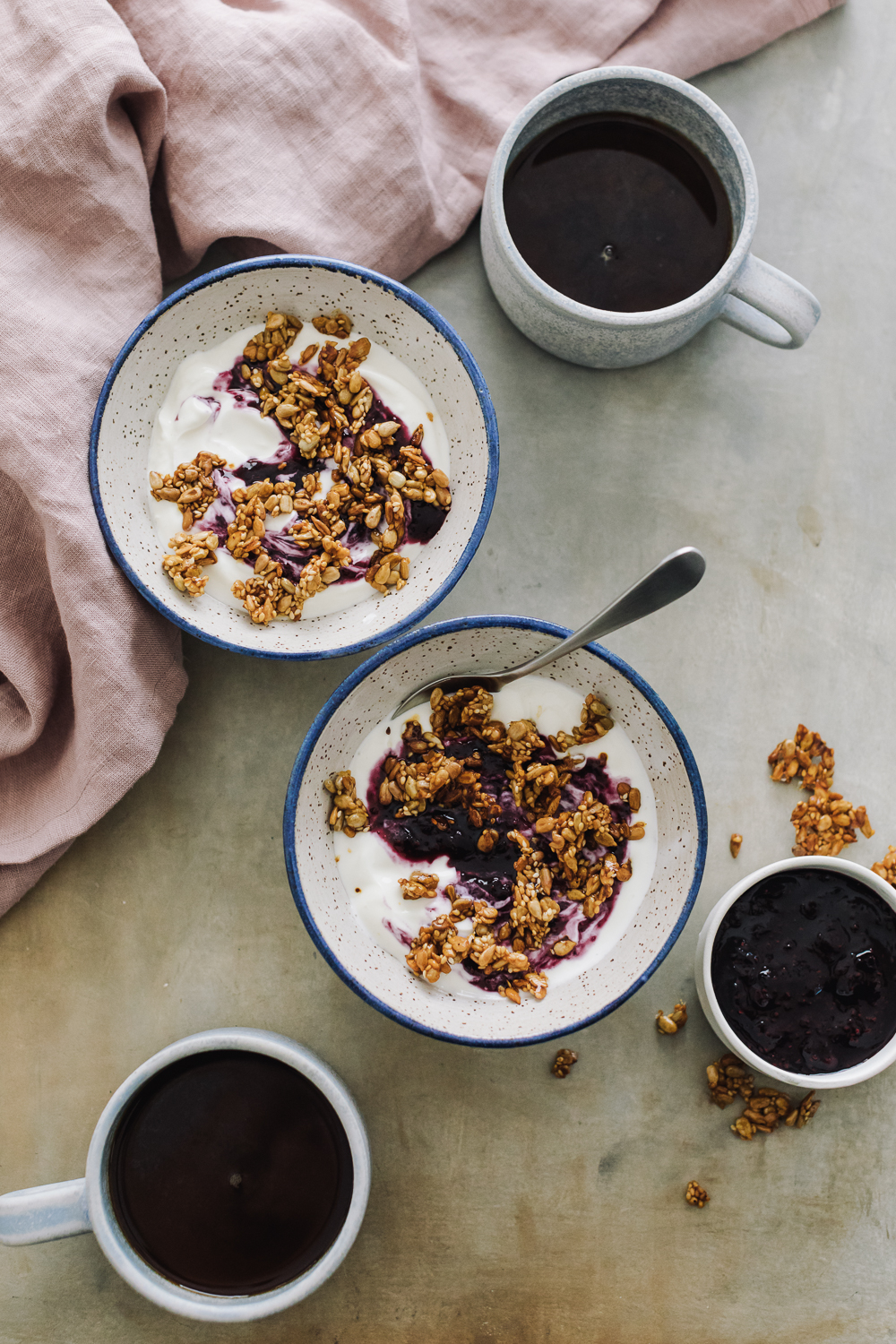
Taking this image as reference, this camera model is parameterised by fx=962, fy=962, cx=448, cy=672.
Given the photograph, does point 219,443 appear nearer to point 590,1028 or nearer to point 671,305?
point 671,305

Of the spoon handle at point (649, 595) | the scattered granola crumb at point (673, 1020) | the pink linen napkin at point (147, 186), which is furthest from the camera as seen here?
the scattered granola crumb at point (673, 1020)

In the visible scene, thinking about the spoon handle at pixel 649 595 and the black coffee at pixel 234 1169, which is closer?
the spoon handle at pixel 649 595

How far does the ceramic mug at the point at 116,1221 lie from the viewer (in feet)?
3.36

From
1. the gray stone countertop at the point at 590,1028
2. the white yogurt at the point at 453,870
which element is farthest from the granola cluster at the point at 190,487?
the white yogurt at the point at 453,870

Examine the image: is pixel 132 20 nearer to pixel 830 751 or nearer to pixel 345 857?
pixel 345 857

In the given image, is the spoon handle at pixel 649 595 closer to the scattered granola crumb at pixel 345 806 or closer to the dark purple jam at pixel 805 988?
the scattered granola crumb at pixel 345 806

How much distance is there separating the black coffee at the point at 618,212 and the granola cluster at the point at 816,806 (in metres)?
0.58

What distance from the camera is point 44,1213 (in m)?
1.03

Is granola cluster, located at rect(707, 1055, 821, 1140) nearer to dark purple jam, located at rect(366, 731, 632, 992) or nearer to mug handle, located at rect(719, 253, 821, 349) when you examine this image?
dark purple jam, located at rect(366, 731, 632, 992)

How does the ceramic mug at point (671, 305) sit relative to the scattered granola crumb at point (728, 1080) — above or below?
above

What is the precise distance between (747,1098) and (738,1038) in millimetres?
158

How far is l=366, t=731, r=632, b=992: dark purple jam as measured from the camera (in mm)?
1120

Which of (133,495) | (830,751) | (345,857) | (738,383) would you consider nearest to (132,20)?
(133,495)

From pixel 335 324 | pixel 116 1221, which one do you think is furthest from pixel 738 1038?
pixel 335 324
